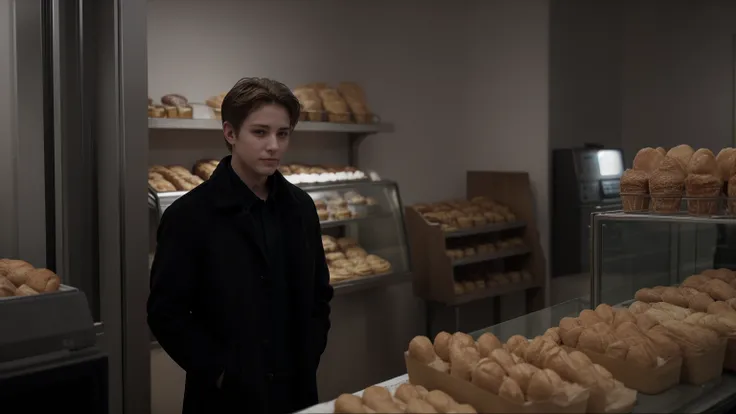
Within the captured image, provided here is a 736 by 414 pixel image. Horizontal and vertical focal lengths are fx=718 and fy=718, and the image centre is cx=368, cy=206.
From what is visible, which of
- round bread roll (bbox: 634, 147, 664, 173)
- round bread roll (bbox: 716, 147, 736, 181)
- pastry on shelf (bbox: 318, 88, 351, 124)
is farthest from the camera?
pastry on shelf (bbox: 318, 88, 351, 124)

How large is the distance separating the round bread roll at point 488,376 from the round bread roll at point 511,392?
2 cm

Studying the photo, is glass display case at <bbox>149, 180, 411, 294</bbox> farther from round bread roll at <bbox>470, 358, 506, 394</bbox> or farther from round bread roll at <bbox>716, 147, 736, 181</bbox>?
round bread roll at <bbox>470, 358, 506, 394</bbox>

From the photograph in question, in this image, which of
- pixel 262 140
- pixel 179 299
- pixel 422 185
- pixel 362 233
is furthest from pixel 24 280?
pixel 422 185

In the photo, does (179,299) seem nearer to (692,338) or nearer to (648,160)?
(692,338)

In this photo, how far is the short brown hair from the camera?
211 centimetres

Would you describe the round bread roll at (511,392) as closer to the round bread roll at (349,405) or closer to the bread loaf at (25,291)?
the round bread roll at (349,405)

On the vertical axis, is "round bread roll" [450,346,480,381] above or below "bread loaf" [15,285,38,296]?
below

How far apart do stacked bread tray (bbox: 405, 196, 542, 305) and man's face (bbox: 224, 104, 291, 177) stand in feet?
8.74

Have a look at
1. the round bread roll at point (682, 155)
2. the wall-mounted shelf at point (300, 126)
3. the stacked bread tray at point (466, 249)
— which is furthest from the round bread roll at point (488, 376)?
the stacked bread tray at point (466, 249)

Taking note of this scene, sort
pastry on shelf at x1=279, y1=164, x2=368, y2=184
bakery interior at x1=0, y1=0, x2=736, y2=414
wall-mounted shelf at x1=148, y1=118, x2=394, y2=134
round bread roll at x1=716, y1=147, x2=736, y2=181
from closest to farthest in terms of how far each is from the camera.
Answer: bakery interior at x1=0, y1=0, x2=736, y2=414 < round bread roll at x1=716, y1=147, x2=736, y2=181 < wall-mounted shelf at x1=148, y1=118, x2=394, y2=134 < pastry on shelf at x1=279, y1=164, x2=368, y2=184

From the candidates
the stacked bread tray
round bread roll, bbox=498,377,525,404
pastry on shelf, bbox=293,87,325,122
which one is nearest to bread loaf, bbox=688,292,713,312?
round bread roll, bbox=498,377,525,404

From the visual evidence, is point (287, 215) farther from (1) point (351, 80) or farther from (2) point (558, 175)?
(2) point (558, 175)

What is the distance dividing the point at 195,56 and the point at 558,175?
2.75 m

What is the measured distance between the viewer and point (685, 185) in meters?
2.30
